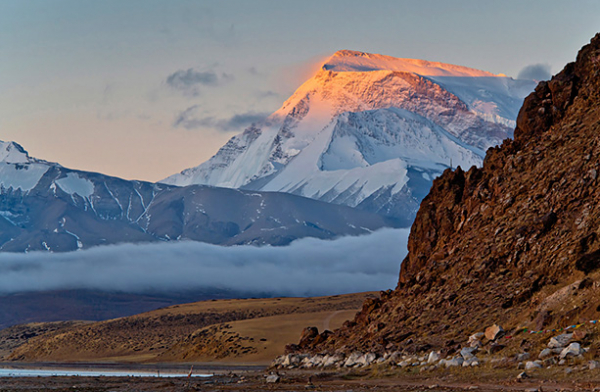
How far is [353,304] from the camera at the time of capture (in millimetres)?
166250

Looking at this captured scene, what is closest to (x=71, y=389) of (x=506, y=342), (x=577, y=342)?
(x=506, y=342)

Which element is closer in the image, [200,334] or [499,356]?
[499,356]

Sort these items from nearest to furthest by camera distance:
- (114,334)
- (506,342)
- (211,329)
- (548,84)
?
(506,342), (548,84), (211,329), (114,334)

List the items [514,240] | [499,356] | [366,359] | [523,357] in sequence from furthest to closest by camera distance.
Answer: [514,240], [366,359], [499,356], [523,357]

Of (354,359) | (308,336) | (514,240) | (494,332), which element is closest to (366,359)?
(354,359)

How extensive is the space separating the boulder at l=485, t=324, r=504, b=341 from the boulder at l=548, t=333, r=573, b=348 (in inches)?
188

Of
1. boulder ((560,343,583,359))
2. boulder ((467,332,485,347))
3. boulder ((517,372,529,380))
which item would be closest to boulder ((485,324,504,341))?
boulder ((467,332,485,347))

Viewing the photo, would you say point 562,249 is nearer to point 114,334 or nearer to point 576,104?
point 576,104

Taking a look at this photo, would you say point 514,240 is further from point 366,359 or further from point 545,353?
point 545,353

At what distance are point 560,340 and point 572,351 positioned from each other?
5.89ft

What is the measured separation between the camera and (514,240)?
57094mm

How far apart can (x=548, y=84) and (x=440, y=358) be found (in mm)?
24931

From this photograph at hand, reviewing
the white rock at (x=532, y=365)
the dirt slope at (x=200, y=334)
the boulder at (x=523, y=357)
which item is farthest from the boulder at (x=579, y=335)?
the dirt slope at (x=200, y=334)

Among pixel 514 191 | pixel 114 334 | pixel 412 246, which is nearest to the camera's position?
pixel 514 191
